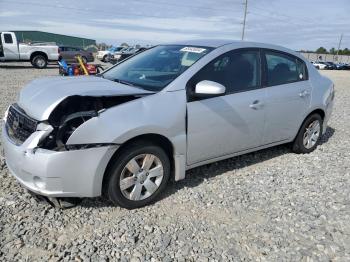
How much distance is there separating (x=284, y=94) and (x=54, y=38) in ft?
166

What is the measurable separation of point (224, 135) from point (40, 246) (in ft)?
7.34

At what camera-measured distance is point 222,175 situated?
4410 millimetres

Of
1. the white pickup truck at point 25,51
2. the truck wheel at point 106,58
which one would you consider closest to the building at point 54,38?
the truck wheel at point 106,58

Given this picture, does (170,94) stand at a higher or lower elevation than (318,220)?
higher

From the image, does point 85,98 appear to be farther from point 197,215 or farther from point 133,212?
point 197,215

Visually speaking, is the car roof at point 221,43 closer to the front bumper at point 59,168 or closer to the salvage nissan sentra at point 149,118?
the salvage nissan sentra at point 149,118

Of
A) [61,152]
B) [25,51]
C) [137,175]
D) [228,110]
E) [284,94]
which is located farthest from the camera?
[25,51]

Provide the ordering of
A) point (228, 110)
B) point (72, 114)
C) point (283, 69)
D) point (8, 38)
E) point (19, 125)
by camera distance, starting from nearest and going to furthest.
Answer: point (72, 114) → point (19, 125) → point (228, 110) → point (283, 69) → point (8, 38)

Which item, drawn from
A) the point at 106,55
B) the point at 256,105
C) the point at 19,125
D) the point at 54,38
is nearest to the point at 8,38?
the point at 106,55

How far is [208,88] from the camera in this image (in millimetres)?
3490

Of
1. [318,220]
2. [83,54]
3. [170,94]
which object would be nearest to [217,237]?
[318,220]

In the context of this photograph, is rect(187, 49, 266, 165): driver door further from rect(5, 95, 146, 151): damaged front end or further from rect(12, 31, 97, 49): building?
rect(12, 31, 97, 49): building

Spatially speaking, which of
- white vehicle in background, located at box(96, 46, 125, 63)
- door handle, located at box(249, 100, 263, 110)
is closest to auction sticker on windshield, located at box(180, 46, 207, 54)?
door handle, located at box(249, 100, 263, 110)

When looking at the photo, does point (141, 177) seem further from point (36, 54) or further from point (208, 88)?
point (36, 54)
